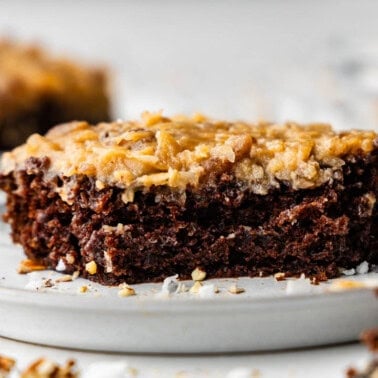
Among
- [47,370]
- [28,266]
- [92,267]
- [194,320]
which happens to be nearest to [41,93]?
[28,266]

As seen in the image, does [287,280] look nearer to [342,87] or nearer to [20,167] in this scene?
[20,167]

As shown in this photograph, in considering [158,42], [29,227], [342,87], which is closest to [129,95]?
[342,87]

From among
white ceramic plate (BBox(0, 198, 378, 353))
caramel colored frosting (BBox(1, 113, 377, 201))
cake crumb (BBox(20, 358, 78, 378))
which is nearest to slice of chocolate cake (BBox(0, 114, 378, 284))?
caramel colored frosting (BBox(1, 113, 377, 201))

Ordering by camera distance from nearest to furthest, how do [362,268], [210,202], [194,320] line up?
[194,320], [210,202], [362,268]

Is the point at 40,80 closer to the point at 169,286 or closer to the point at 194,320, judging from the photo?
the point at 169,286

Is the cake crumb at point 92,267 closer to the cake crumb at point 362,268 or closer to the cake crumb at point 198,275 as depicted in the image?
the cake crumb at point 198,275

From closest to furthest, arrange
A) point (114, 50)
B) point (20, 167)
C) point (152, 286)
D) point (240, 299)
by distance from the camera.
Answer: point (240, 299) → point (152, 286) → point (20, 167) → point (114, 50)
